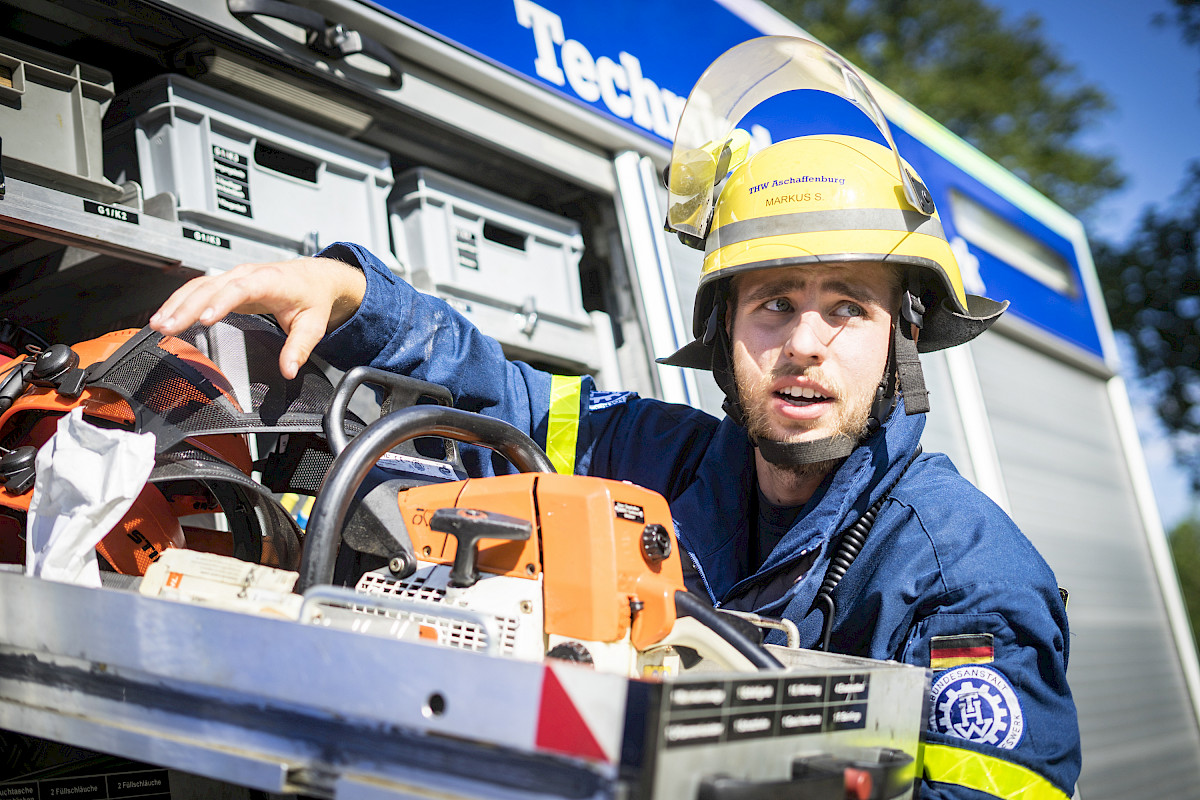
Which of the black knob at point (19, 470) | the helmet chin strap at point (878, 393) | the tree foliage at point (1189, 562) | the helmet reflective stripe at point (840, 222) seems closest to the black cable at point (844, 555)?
the helmet chin strap at point (878, 393)

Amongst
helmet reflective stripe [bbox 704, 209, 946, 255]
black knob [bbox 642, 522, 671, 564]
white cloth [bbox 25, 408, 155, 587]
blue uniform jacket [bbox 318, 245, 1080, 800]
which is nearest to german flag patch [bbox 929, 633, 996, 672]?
blue uniform jacket [bbox 318, 245, 1080, 800]

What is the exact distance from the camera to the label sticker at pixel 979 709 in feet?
4.29

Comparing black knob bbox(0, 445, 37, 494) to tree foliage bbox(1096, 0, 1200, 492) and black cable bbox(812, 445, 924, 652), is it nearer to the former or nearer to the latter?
black cable bbox(812, 445, 924, 652)

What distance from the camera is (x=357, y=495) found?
1276mm

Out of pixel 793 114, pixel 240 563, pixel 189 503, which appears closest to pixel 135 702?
pixel 240 563

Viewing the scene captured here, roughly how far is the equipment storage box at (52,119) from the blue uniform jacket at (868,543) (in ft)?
1.63

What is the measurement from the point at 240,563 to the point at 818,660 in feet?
2.69

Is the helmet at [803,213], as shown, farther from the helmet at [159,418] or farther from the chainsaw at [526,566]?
the helmet at [159,418]

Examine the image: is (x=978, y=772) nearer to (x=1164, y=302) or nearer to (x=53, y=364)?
(x=53, y=364)

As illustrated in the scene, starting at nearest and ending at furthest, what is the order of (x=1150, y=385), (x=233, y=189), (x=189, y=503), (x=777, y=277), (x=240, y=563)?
(x=240, y=563), (x=189, y=503), (x=777, y=277), (x=233, y=189), (x=1150, y=385)

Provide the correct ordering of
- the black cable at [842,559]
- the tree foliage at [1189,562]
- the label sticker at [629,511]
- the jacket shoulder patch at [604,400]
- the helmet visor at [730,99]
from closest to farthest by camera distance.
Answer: the label sticker at [629,511] → the black cable at [842,559] → the helmet visor at [730,99] → the jacket shoulder patch at [604,400] → the tree foliage at [1189,562]

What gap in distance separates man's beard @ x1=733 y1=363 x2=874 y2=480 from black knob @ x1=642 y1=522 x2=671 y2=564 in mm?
511

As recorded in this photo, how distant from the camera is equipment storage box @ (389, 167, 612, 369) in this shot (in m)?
2.33

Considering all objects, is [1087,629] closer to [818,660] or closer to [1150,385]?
[818,660]
